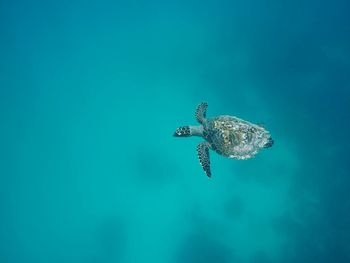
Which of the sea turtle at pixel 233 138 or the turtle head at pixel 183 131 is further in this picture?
the turtle head at pixel 183 131

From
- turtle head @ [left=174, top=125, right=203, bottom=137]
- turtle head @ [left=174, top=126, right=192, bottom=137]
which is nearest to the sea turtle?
turtle head @ [left=174, top=125, right=203, bottom=137]

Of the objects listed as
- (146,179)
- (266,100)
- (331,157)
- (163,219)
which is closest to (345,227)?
(331,157)

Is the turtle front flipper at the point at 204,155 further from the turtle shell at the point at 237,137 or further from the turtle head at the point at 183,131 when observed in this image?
the turtle head at the point at 183,131

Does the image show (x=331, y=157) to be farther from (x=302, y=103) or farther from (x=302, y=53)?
(x=302, y=53)

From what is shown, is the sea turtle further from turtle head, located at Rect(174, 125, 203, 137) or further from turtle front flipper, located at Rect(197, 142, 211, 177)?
turtle head, located at Rect(174, 125, 203, 137)

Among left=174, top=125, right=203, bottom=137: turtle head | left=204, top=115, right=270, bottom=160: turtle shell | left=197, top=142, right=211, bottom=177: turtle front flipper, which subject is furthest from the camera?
left=174, top=125, right=203, bottom=137: turtle head

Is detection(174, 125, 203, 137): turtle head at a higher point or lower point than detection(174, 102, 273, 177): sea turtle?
higher

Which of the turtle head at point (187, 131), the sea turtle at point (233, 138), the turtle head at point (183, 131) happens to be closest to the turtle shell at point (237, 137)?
the sea turtle at point (233, 138)

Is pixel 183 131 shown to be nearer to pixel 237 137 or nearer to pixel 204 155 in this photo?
pixel 204 155
